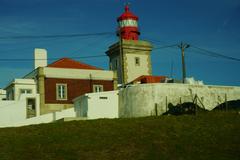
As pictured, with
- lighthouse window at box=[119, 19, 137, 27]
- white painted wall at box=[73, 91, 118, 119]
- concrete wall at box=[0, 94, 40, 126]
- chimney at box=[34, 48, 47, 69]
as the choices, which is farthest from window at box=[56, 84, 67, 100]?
lighthouse window at box=[119, 19, 137, 27]

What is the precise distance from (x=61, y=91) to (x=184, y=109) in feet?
62.6

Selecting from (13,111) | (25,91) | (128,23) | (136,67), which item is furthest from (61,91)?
(128,23)

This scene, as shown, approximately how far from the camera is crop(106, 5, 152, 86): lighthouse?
6298 centimetres

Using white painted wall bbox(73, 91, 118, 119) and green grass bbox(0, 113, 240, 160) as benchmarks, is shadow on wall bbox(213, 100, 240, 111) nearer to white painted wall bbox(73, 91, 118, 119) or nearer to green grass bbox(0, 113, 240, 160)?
green grass bbox(0, 113, 240, 160)

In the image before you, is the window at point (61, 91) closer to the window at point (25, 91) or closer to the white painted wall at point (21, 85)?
the white painted wall at point (21, 85)

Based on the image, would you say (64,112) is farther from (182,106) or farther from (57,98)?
(182,106)

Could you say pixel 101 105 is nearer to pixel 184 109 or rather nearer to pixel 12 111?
pixel 184 109

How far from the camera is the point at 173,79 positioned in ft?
161

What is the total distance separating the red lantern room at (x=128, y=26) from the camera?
67.8m

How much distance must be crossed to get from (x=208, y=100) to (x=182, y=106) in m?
4.15

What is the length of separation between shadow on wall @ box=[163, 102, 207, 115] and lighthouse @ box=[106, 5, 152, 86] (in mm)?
21700

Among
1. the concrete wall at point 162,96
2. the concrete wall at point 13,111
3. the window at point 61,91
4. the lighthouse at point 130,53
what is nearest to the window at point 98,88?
the window at point 61,91

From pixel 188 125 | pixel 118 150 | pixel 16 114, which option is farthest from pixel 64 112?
pixel 118 150

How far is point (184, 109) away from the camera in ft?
127
